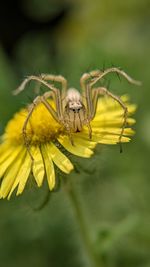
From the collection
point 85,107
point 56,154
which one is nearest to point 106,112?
point 85,107

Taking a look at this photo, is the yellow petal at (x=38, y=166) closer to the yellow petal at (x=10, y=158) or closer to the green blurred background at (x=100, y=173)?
the yellow petal at (x=10, y=158)

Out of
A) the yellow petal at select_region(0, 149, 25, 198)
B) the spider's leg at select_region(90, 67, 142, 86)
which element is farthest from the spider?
the yellow petal at select_region(0, 149, 25, 198)

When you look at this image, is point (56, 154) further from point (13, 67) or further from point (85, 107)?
point (13, 67)

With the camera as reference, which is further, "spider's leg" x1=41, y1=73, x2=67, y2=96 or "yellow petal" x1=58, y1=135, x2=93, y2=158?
"spider's leg" x1=41, y1=73, x2=67, y2=96

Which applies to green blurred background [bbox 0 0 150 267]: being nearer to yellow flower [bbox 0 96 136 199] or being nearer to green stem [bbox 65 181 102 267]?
green stem [bbox 65 181 102 267]

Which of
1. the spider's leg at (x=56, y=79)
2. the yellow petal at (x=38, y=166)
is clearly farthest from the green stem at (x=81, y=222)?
the spider's leg at (x=56, y=79)
